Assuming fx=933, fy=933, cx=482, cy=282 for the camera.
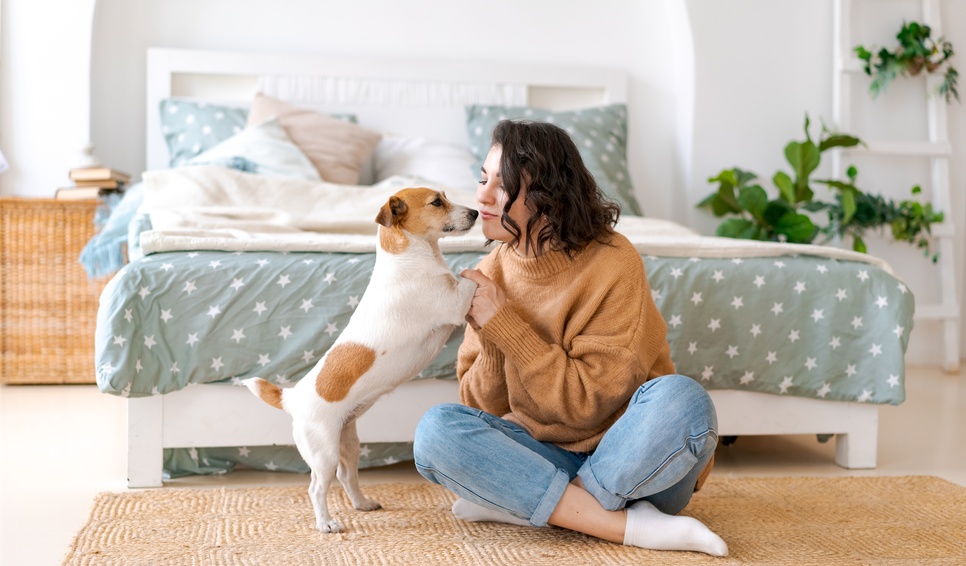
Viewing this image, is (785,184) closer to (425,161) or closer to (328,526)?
(425,161)

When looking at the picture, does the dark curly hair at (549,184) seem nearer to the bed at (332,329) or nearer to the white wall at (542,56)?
the bed at (332,329)

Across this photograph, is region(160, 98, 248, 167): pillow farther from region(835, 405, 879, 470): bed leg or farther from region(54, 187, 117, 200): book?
region(835, 405, 879, 470): bed leg

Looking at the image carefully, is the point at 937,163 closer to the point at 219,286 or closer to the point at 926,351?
the point at 926,351

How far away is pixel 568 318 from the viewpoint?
158cm

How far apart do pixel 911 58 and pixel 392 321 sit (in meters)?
3.16

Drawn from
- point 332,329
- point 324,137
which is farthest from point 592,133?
point 332,329

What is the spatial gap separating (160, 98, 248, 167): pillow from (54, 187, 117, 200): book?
0.98ft

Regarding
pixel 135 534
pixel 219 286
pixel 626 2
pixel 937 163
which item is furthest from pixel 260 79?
pixel 937 163

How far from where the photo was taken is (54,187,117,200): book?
3.15m

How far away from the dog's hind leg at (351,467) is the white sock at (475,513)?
0.17 metres

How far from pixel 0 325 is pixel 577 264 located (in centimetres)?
235

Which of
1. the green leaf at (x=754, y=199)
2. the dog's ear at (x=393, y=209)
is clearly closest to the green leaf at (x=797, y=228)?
the green leaf at (x=754, y=199)

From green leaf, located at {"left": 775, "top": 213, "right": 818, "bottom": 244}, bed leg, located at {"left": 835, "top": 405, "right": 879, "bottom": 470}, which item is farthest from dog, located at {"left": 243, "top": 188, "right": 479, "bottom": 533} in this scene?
green leaf, located at {"left": 775, "top": 213, "right": 818, "bottom": 244}

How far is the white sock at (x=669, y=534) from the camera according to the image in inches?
57.1
